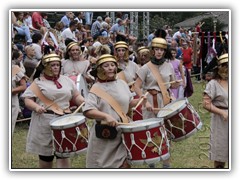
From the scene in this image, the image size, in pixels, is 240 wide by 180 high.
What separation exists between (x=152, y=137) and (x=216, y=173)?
3.44ft

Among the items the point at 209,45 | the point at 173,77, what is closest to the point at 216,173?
the point at 173,77

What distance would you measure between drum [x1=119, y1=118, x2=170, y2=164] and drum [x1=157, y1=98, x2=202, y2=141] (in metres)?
0.76

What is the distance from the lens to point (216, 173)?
236 inches

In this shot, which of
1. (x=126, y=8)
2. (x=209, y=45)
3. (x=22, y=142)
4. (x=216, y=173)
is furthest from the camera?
(x=209, y=45)

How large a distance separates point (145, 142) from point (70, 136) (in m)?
1.08

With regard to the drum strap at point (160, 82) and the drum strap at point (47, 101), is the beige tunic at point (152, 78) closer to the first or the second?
the drum strap at point (160, 82)

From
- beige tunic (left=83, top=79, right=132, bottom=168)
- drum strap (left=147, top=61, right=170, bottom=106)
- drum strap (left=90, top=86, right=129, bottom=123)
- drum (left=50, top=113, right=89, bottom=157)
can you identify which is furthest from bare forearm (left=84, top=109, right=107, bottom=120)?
drum strap (left=147, top=61, right=170, bottom=106)

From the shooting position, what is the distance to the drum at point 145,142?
540cm

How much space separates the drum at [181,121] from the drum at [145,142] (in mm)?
763

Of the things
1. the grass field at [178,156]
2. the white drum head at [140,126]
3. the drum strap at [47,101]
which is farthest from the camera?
the grass field at [178,156]

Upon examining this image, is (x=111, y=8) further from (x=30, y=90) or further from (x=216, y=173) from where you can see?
(x=216, y=173)

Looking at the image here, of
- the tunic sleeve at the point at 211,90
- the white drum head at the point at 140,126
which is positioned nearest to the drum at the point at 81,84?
the tunic sleeve at the point at 211,90

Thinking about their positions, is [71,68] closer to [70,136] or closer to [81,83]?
[81,83]

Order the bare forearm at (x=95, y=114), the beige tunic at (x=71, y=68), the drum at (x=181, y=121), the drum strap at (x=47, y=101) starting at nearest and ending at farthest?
the bare forearm at (x=95, y=114) < the drum at (x=181, y=121) < the drum strap at (x=47, y=101) < the beige tunic at (x=71, y=68)
